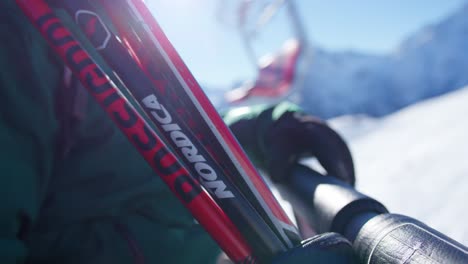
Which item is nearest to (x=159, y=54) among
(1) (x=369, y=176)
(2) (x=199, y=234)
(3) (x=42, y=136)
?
(3) (x=42, y=136)

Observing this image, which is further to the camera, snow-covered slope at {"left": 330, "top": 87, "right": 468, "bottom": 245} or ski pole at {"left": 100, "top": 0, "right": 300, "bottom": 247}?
snow-covered slope at {"left": 330, "top": 87, "right": 468, "bottom": 245}

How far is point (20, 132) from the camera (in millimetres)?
448

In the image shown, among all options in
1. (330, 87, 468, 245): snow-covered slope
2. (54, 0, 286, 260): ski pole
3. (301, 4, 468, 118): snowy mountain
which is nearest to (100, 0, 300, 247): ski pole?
(54, 0, 286, 260): ski pole

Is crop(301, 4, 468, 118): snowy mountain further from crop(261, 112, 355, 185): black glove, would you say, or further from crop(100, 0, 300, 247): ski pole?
crop(100, 0, 300, 247): ski pole

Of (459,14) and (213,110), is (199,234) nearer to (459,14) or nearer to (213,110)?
(213,110)

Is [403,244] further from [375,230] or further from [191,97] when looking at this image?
[191,97]

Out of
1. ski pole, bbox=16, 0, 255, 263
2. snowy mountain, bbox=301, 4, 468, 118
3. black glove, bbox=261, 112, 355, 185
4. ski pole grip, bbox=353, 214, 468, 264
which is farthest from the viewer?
snowy mountain, bbox=301, 4, 468, 118

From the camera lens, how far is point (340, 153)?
59cm

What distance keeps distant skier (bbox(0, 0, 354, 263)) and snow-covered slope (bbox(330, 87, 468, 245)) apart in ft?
0.76

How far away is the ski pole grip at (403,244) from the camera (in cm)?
26

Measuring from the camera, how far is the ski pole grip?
262mm

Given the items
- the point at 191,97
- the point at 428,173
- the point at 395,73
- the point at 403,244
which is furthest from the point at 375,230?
the point at 395,73

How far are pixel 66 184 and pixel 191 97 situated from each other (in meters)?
0.30

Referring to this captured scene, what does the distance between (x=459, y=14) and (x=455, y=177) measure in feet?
218
